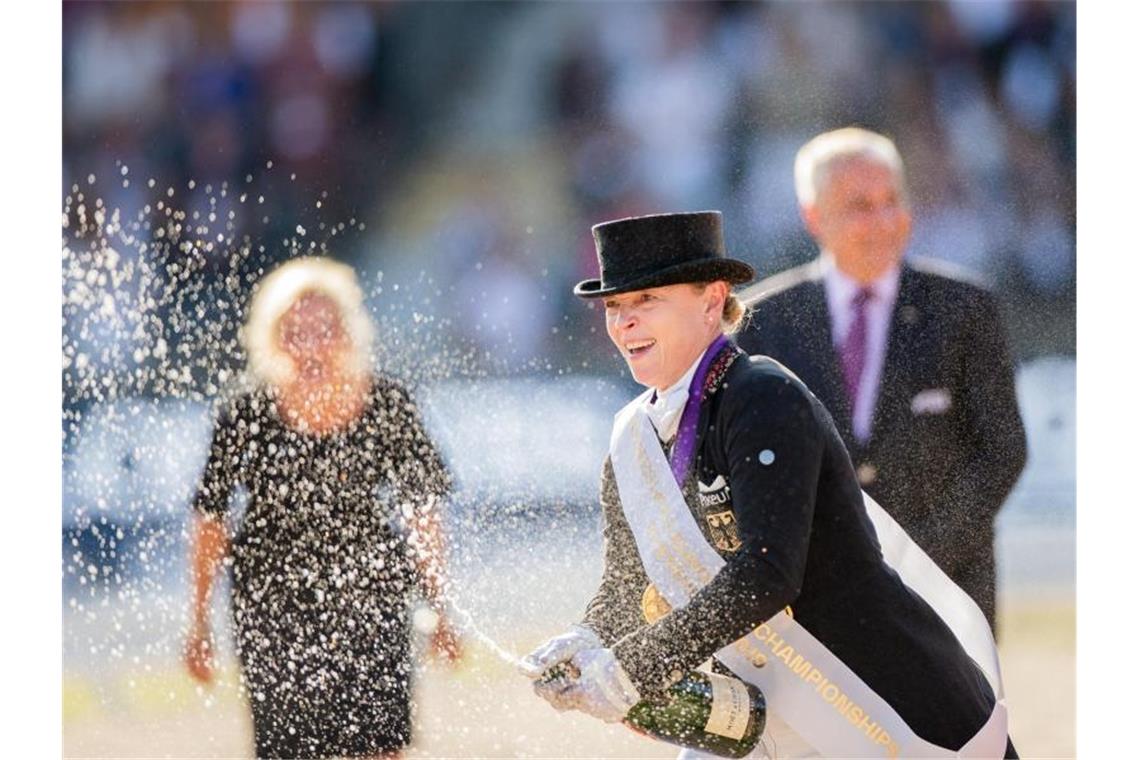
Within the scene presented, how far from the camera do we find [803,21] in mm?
3273

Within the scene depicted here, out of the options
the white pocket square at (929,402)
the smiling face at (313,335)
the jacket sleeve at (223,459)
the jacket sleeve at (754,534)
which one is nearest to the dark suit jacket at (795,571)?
the jacket sleeve at (754,534)

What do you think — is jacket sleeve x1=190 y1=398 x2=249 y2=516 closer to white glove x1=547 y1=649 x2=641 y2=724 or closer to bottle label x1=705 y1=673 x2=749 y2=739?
white glove x1=547 y1=649 x2=641 y2=724

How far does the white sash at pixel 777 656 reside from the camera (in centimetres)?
254

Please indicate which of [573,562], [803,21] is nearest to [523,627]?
[573,562]

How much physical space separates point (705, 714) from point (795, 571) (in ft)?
1.20

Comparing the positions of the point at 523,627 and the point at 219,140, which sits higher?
the point at 219,140

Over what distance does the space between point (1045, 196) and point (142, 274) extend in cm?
216

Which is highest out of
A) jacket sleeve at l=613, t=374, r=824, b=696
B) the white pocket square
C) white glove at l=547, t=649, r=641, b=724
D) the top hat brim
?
the top hat brim

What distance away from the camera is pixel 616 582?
111 inches

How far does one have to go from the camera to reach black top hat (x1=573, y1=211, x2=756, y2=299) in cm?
267

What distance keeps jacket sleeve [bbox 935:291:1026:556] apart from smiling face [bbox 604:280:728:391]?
2.84 ft

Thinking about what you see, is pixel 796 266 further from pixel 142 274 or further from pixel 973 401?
pixel 142 274

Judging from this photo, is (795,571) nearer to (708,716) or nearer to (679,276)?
(708,716)

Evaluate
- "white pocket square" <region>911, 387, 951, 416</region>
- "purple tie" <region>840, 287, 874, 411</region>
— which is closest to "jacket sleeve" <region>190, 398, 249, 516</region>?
"purple tie" <region>840, 287, 874, 411</region>
